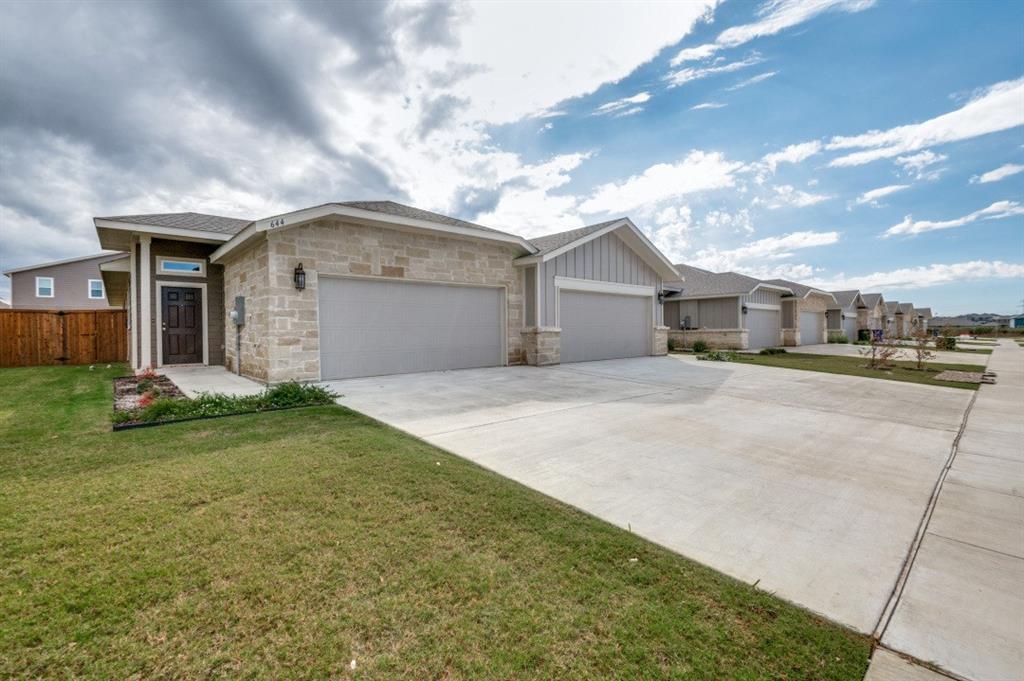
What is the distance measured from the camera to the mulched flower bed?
6.20 metres

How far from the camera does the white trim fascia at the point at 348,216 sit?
7738 millimetres

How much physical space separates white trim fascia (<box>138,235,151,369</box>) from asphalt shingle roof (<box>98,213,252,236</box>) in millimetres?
549

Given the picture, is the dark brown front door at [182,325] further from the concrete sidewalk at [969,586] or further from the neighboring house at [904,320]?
Result: the neighboring house at [904,320]

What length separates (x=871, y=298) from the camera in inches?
1362

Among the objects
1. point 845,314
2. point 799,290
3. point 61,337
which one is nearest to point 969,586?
point 61,337

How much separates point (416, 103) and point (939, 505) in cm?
1133

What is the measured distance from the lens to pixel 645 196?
1342 cm

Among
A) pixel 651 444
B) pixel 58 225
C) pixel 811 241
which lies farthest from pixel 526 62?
pixel 58 225

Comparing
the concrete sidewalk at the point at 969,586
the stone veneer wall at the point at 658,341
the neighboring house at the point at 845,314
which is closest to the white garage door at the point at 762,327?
the stone veneer wall at the point at 658,341

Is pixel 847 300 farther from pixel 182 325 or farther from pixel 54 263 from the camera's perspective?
pixel 54 263

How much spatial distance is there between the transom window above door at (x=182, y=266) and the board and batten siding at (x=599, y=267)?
9288mm

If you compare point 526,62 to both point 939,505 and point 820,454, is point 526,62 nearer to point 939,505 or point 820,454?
point 820,454

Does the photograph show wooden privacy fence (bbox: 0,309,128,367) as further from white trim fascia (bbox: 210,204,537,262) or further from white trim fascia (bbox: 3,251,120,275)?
white trim fascia (bbox: 3,251,120,275)

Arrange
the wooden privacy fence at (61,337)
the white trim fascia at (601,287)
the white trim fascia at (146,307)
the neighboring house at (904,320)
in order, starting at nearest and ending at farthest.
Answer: the white trim fascia at (146,307), the white trim fascia at (601,287), the wooden privacy fence at (61,337), the neighboring house at (904,320)
